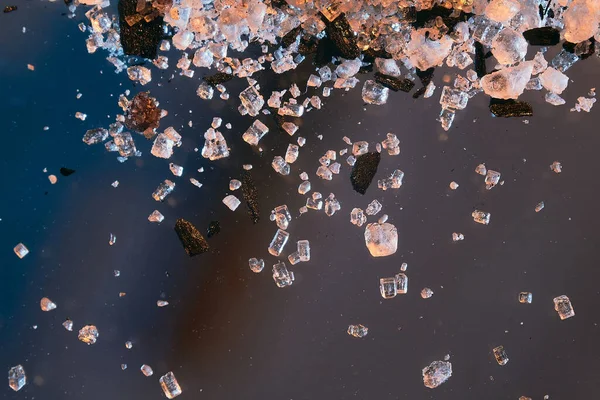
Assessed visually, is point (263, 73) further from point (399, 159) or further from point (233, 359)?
point (233, 359)

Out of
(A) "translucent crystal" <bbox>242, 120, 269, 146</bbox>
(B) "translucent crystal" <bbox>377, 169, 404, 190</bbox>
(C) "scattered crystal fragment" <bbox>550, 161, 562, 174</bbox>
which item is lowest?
(B) "translucent crystal" <bbox>377, 169, 404, 190</bbox>

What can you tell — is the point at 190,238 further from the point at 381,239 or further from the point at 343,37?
the point at 343,37

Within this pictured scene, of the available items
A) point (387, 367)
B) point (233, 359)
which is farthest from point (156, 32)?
point (387, 367)

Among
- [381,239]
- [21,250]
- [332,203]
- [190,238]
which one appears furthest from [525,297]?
[21,250]

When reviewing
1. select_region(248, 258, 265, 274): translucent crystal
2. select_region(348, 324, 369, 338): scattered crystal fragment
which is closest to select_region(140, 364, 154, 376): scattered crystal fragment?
select_region(248, 258, 265, 274): translucent crystal

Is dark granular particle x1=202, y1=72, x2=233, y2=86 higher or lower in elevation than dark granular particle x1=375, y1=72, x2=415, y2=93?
lower

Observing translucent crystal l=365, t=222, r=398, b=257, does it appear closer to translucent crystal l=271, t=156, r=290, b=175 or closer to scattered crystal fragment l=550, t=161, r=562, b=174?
translucent crystal l=271, t=156, r=290, b=175
